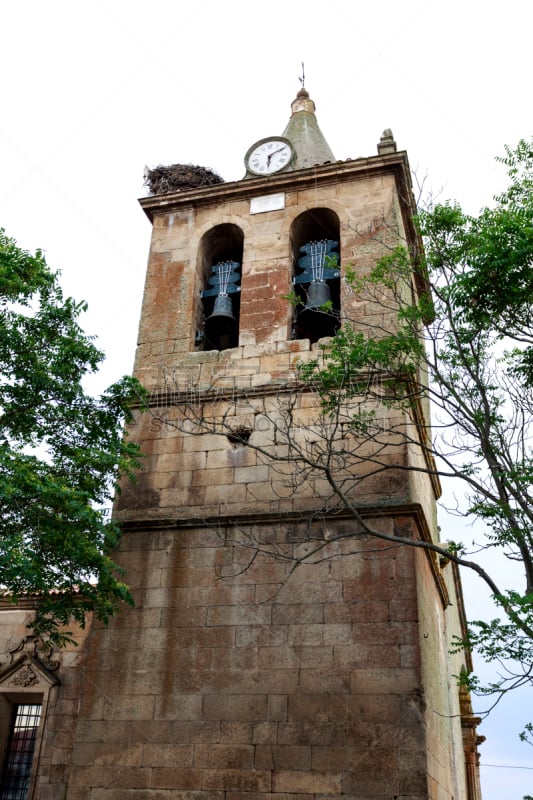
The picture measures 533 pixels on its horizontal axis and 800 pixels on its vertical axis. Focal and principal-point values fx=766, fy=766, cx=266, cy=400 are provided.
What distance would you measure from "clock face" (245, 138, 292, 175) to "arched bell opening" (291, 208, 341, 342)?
1315 mm

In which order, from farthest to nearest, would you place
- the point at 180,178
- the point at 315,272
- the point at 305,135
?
the point at 305,135 → the point at 180,178 → the point at 315,272

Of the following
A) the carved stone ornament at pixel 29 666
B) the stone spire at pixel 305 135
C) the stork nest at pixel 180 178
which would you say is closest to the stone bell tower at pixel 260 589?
the carved stone ornament at pixel 29 666

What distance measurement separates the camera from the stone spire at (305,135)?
14188 millimetres

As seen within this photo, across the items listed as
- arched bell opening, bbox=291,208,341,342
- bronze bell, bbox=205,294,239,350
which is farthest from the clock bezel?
bronze bell, bbox=205,294,239,350

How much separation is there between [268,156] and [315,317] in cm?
353

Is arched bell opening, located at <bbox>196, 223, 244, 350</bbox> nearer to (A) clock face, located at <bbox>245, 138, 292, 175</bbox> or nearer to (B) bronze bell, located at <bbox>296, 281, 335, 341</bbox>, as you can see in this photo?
(B) bronze bell, located at <bbox>296, 281, 335, 341</bbox>

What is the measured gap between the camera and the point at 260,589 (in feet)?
29.4

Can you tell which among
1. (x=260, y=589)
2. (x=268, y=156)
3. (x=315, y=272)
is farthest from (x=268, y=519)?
(x=268, y=156)

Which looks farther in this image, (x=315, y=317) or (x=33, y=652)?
(x=315, y=317)

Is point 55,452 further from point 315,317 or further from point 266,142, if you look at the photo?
point 266,142

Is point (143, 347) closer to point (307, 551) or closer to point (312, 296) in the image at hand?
point (312, 296)

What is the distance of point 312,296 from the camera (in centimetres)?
1138

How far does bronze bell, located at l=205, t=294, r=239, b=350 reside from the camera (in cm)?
1169

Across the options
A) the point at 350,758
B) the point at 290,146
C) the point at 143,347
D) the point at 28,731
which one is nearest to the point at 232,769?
the point at 350,758
